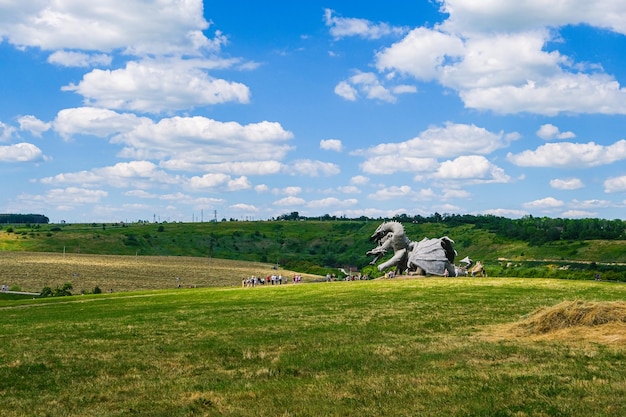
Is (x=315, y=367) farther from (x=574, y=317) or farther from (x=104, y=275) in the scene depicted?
(x=104, y=275)

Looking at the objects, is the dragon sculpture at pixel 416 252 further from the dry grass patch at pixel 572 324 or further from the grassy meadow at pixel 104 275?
the grassy meadow at pixel 104 275

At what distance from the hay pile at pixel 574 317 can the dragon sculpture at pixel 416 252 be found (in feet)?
137

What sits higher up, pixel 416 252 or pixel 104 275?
pixel 416 252

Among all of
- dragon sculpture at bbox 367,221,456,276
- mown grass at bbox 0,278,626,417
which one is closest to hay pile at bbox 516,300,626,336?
mown grass at bbox 0,278,626,417

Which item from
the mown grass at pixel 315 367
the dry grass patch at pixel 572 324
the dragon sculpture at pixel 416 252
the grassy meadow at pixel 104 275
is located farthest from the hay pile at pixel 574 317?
the grassy meadow at pixel 104 275

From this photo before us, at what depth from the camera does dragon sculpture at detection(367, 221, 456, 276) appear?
207 ft

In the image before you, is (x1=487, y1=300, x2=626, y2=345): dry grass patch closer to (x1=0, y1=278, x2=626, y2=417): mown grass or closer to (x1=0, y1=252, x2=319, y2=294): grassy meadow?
(x1=0, y1=278, x2=626, y2=417): mown grass

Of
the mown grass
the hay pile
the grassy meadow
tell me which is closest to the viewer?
the mown grass

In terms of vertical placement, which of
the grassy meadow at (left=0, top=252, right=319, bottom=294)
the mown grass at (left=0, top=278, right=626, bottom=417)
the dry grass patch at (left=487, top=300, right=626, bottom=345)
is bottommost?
the grassy meadow at (left=0, top=252, right=319, bottom=294)

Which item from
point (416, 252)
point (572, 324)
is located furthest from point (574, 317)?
point (416, 252)

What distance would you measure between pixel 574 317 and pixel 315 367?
10094 mm

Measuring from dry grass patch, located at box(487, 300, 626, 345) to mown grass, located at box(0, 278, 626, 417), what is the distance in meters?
0.23

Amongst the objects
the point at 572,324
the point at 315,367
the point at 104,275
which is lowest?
the point at 104,275

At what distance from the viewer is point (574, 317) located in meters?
20.8
